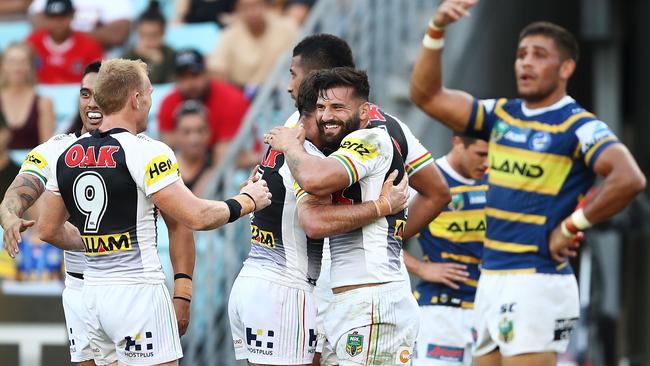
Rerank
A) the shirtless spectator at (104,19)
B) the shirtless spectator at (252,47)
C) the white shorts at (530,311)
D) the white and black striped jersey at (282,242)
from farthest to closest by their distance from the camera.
→ the shirtless spectator at (104,19) → the shirtless spectator at (252,47) → the white shorts at (530,311) → the white and black striped jersey at (282,242)

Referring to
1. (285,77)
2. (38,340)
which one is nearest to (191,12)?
(285,77)

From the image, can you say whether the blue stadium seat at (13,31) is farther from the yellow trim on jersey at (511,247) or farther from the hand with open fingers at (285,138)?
the hand with open fingers at (285,138)

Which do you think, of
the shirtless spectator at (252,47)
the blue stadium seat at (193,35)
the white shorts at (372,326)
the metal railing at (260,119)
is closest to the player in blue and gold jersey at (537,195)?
the white shorts at (372,326)

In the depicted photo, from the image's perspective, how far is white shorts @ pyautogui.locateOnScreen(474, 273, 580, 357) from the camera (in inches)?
281

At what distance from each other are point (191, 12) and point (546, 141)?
8.10m

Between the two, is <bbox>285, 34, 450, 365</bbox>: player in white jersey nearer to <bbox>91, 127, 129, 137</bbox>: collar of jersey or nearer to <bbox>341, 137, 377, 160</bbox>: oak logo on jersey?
<bbox>341, 137, 377, 160</bbox>: oak logo on jersey

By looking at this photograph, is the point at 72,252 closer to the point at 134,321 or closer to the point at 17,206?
the point at 17,206

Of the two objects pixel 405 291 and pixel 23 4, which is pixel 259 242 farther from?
pixel 23 4

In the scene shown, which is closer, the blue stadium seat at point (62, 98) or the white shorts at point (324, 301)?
the white shorts at point (324, 301)

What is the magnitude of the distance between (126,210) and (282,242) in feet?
2.75

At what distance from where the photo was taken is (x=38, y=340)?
1183 cm

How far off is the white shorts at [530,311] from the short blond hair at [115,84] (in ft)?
8.91

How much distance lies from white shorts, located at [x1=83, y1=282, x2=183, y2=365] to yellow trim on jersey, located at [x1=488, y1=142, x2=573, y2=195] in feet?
8.21

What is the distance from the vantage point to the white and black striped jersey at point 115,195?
575cm
